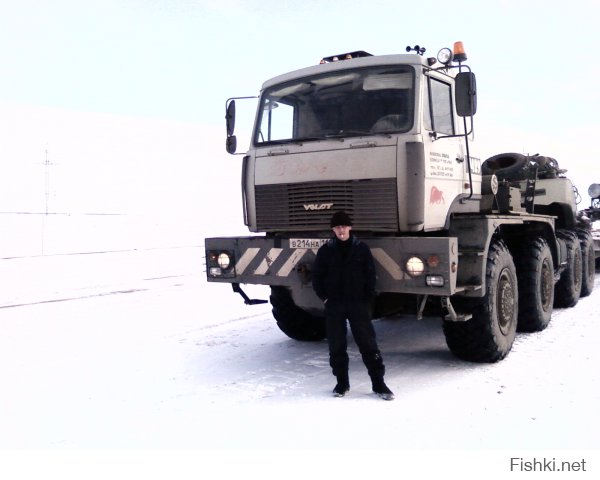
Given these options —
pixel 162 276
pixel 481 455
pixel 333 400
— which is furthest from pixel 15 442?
pixel 162 276

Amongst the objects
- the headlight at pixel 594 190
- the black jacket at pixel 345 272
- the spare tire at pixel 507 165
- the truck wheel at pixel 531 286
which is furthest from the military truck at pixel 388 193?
the headlight at pixel 594 190

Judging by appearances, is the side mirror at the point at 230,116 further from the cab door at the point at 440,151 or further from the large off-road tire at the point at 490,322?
the large off-road tire at the point at 490,322

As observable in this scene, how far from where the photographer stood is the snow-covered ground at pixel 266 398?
3396mm

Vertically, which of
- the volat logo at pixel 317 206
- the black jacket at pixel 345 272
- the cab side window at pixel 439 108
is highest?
the cab side window at pixel 439 108

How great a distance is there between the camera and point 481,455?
333cm

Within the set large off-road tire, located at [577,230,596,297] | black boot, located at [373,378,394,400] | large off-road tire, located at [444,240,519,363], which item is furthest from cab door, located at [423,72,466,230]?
large off-road tire, located at [577,230,596,297]

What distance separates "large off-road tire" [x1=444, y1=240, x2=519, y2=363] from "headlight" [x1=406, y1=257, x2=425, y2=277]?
87 cm

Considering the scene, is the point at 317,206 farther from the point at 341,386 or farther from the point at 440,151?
the point at 341,386

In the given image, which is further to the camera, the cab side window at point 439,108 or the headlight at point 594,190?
the headlight at point 594,190

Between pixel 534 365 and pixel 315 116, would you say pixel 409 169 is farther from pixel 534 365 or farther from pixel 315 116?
pixel 534 365

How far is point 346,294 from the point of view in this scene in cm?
439

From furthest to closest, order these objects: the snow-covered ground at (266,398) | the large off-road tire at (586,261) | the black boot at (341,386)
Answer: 1. the large off-road tire at (586,261)
2. the black boot at (341,386)
3. the snow-covered ground at (266,398)

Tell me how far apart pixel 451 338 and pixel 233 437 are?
2.55m

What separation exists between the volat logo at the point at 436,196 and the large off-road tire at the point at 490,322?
0.80 meters
